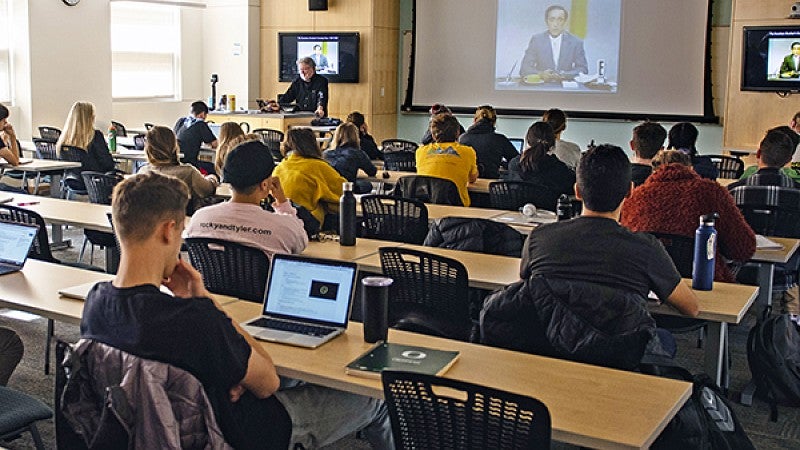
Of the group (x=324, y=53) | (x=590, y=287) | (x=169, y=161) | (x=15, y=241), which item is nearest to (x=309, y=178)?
(x=169, y=161)

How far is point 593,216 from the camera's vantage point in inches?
127

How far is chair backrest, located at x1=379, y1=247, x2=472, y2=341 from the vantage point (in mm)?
3791

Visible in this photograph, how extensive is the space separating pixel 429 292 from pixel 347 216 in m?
0.75

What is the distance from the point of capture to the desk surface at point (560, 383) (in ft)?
7.43

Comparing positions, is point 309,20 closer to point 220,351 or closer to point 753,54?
point 753,54

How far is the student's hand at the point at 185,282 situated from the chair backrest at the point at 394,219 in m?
2.71

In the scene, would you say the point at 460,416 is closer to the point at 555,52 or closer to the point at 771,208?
the point at 771,208

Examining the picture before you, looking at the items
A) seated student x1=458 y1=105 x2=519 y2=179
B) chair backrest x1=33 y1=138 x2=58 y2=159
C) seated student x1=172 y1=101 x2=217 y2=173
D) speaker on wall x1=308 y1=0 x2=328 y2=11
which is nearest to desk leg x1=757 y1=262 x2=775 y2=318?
seated student x1=458 y1=105 x2=519 y2=179

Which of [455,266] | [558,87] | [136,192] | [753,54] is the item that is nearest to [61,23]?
[558,87]

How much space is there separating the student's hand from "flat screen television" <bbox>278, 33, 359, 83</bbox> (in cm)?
1099

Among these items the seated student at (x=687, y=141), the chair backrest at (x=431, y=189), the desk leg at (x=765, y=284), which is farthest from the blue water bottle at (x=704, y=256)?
the seated student at (x=687, y=141)

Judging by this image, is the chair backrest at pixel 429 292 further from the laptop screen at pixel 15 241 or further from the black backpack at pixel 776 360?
the black backpack at pixel 776 360

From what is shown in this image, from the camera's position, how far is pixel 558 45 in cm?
1236

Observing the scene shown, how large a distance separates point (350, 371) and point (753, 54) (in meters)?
9.18
